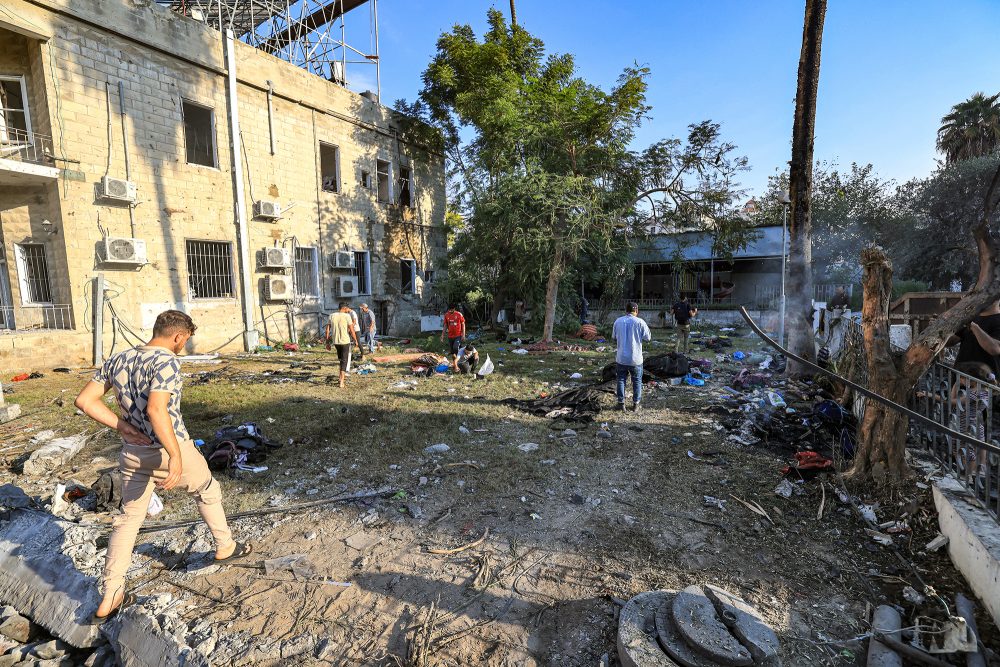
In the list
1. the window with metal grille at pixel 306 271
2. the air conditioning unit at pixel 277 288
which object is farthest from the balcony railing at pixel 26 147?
the window with metal grille at pixel 306 271

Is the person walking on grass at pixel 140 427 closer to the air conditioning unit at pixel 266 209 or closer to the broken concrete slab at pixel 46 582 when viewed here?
the broken concrete slab at pixel 46 582

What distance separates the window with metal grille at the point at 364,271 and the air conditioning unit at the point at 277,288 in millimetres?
3176

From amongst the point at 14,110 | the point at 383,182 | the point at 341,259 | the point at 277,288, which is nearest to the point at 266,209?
the point at 277,288

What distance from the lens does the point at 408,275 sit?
59.1 ft

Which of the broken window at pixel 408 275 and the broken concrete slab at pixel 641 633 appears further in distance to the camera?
the broken window at pixel 408 275

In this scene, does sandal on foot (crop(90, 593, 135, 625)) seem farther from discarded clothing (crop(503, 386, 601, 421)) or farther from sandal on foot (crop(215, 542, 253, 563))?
discarded clothing (crop(503, 386, 601, 421))

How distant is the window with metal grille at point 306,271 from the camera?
45.8 feet

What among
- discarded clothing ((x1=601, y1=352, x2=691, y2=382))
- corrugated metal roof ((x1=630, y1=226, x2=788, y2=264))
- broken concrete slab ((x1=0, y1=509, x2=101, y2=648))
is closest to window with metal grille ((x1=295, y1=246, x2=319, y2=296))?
discarded clothing ((x1=601, y1=352, x2=691, y2=382))

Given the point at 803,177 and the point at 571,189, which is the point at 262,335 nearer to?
the point at 571,189

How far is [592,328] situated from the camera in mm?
15859

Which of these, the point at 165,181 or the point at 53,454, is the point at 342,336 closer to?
the point at 53,454

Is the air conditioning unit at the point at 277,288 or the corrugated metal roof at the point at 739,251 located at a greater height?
the corrugated metal roof at the point at 739,251

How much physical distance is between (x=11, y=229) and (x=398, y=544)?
39.8 feet

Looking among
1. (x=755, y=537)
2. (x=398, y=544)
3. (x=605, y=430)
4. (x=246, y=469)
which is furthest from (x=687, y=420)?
(x=246, y=469)
